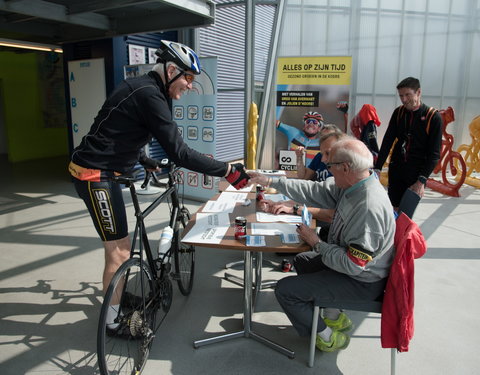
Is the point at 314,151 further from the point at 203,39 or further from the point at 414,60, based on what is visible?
the point at 203,39

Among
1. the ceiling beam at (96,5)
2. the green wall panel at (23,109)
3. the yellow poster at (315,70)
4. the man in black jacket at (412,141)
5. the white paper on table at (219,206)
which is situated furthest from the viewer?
the green wall panel at (23,109)

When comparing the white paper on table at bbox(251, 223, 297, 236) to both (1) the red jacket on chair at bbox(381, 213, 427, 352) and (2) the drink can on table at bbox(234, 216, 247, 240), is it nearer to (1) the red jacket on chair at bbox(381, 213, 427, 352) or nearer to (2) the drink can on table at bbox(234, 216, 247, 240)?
(2) the drink can on table at bbox(234, 216, 247, 240)

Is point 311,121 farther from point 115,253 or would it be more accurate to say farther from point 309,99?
point 115,253

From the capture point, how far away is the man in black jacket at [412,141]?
3.23m

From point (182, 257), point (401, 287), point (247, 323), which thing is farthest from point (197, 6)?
point (401, 287)

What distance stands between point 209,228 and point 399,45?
6.82 meters

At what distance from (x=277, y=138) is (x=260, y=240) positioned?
447 cm

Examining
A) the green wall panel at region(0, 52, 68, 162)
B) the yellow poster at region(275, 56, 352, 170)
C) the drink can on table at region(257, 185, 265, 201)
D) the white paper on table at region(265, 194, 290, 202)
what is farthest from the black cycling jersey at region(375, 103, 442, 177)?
the green wall panel at region(0, 52, 68, 162)

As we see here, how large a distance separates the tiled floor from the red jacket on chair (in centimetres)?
46

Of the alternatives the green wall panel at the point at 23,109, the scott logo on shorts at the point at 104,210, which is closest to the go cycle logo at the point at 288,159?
the scott logo on shorts at the point at 104,210

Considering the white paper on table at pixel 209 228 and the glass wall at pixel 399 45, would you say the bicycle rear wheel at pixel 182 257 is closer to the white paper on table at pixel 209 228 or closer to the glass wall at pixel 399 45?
the white paper on table at pixel 209 228

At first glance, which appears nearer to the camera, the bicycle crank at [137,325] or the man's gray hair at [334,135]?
the bicycle crank at [137,325]

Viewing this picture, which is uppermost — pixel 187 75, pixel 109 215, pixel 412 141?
pixel 187 75

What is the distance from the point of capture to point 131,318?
2166mm
